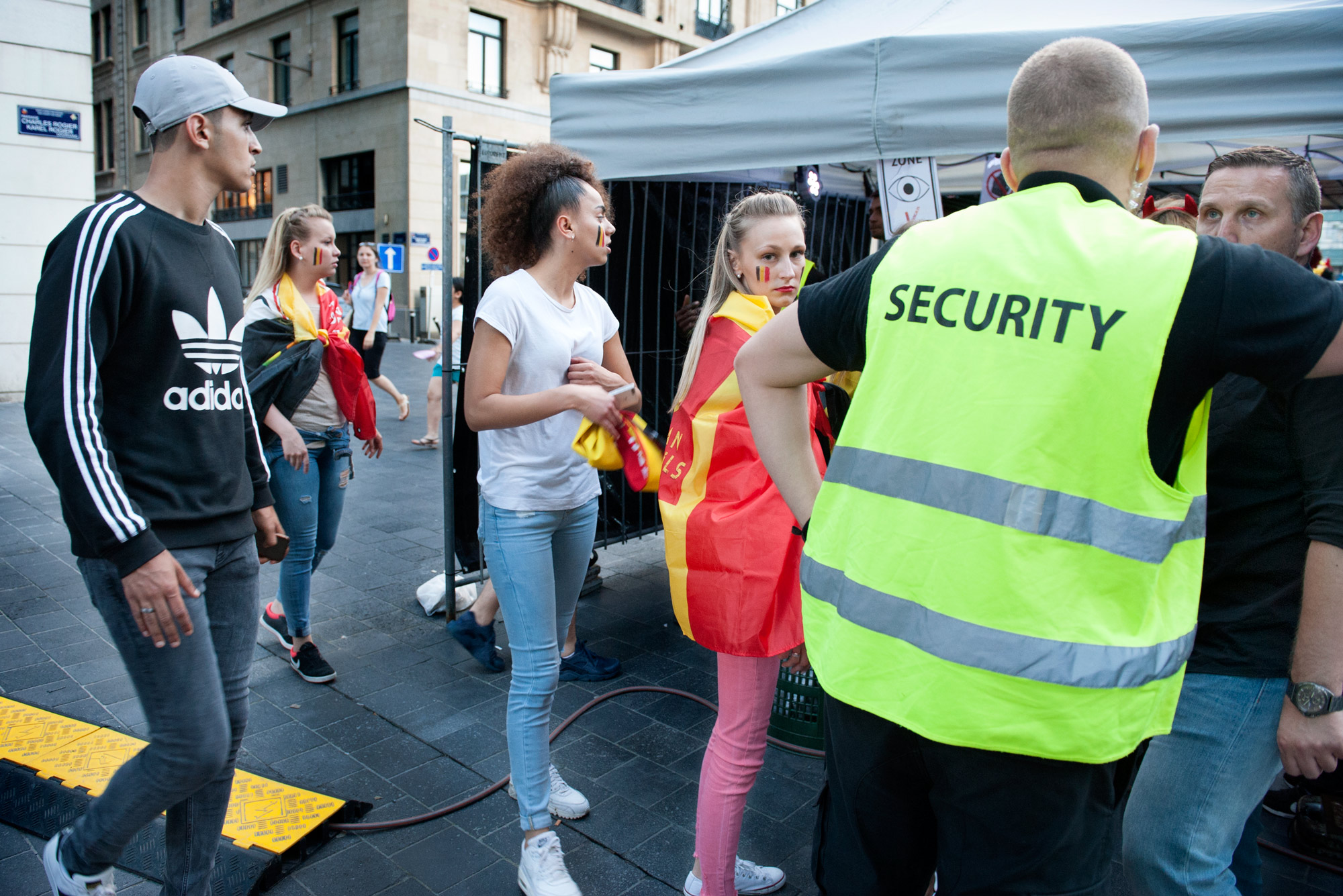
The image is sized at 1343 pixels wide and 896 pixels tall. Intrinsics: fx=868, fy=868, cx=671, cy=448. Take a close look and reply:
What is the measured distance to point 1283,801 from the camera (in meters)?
3.06

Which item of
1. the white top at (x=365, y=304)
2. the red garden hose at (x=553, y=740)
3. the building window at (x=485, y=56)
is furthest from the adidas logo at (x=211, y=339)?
the building window at (x=485, y=56)

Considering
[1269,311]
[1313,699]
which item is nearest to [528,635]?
[1313,699]

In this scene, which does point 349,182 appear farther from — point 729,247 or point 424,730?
point 729,247

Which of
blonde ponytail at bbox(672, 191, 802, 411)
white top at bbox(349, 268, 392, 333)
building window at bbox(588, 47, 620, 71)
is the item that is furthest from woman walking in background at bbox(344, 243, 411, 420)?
building window at bbox(588, 47, 620, 71)

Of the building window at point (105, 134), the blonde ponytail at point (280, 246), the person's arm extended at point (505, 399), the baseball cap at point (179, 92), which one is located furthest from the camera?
the building window at point (105, 134)

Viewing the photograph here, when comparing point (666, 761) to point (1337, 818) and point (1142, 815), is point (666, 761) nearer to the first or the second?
point (1142, 815)

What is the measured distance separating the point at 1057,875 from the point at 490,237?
2352mm

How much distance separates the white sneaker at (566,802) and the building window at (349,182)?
25.1 m

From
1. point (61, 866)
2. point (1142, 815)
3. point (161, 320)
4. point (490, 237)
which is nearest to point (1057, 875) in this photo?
point (1142, 815)

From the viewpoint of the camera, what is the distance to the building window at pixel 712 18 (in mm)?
28828

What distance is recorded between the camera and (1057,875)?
1.21 metres

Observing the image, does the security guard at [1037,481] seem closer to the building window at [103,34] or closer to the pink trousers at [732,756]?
the pink trousers at [732,756]

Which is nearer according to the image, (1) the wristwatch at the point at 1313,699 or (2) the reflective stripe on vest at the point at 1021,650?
→ (2) the reflective stripe on vest at the point at 1021,650

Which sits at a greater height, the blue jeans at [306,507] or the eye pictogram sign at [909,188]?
the eye pictogram sign at [909,188]
